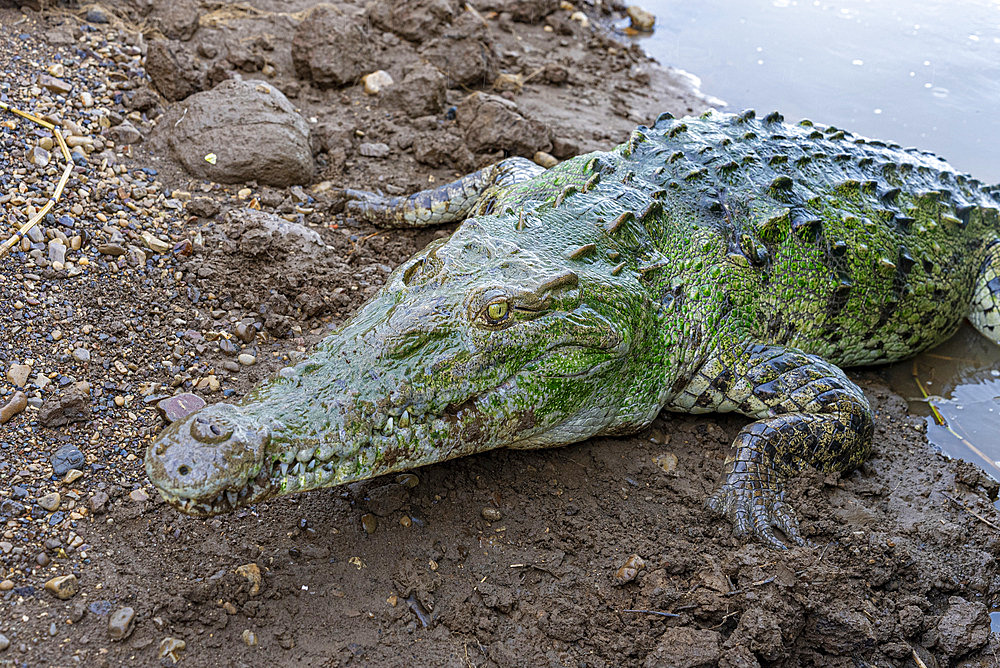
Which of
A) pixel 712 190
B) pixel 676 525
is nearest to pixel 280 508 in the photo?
pixel 676 525

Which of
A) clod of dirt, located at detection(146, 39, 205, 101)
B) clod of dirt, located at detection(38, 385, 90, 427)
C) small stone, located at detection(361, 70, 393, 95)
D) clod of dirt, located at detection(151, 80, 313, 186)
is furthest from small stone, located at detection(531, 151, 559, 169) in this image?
clod of dirt, located at detection(38, 385, 90, 427)

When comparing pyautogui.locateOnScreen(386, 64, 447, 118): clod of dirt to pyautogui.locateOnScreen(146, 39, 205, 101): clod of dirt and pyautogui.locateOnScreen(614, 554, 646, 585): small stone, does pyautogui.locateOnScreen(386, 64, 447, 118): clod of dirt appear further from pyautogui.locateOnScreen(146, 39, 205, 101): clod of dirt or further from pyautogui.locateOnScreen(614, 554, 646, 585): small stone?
pyautogui.locateOnScreen(614, 554, 646, 585): small stone

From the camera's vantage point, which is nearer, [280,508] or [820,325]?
[280,508]

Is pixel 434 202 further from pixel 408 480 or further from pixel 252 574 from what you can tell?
pixel 252 574

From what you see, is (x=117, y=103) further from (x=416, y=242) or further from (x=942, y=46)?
(x=942, y=46)

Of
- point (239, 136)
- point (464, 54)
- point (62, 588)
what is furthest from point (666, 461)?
point (464, 54)

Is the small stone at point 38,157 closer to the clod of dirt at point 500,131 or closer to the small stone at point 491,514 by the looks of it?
the clod of dirt at point 500,131

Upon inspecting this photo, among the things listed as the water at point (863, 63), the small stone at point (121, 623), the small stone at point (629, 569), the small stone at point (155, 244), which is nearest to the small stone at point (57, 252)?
the small stone at point (155, 244)
